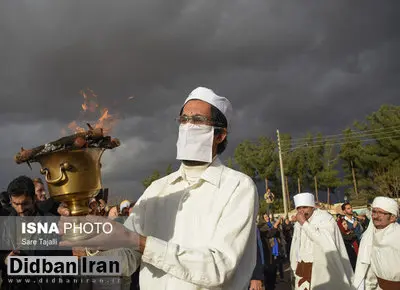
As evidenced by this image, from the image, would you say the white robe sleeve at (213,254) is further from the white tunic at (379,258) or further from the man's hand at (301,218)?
the man's hand at (301,218)

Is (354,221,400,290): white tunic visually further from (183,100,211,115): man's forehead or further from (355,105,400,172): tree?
(355,105,400,172): tree

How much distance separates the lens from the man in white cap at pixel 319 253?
276 inches

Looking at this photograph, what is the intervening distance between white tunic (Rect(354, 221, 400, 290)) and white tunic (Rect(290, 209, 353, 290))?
0.29 m

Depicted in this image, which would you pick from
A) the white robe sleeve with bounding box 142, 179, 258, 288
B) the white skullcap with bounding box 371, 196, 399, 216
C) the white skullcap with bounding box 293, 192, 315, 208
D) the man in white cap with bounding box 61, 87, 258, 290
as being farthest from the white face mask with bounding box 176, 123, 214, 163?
the white skullcap with bounding box 293, 192, 315, 208

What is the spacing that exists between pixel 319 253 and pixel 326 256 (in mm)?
164

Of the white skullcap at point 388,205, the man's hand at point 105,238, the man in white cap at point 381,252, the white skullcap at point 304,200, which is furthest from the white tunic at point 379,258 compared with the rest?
the man's hand at point 105,238

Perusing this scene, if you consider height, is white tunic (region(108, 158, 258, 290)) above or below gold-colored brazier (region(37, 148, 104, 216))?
below

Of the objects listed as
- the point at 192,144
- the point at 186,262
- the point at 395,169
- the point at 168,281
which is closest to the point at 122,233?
the point at 186,262

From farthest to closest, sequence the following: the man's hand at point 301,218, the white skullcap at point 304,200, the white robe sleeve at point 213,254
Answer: the white skullcap at point 304,200, the man's hand at point 301,218, the white robe sleeve at point 213,254

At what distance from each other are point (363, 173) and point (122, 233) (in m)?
51.9

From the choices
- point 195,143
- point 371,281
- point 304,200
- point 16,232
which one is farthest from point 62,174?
point 304,200

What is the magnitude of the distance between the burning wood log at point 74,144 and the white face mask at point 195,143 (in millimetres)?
332

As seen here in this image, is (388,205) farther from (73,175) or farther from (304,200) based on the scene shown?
(73,175)

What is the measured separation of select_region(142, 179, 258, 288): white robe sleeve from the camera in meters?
2.01
